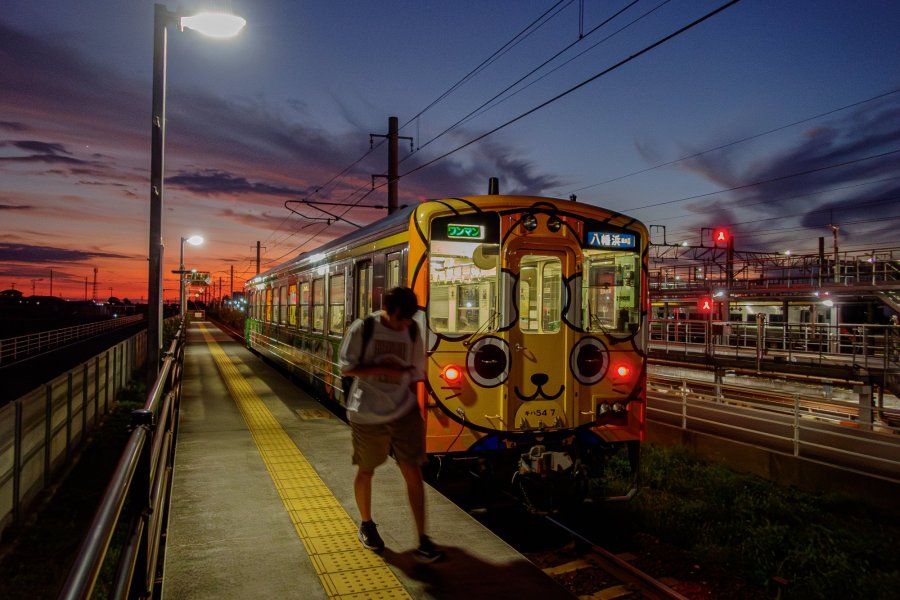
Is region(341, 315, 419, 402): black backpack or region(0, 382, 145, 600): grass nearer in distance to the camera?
region(341, 315, 419, 402): black backpack

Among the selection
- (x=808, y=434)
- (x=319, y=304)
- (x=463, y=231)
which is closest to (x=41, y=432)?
(x=319, y=304)

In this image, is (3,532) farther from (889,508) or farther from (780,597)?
(889,508)

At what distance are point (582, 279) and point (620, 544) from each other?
2609mm

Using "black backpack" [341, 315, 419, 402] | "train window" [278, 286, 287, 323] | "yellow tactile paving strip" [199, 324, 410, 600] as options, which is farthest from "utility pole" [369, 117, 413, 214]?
"black backpack" [341, 315, 419, 402]

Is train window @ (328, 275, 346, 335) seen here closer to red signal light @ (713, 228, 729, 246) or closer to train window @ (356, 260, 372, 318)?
train window @ (356, 260, 372, 318)

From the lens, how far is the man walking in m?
4.36

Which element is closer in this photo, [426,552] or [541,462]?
[426,552]

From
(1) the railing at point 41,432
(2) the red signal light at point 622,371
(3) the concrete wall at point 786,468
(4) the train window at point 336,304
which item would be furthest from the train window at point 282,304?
(2) the red signal light at point 622,371

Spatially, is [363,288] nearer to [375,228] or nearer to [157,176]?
[375,228]

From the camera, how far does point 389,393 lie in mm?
4434

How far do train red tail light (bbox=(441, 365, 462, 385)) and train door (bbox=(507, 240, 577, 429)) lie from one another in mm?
487

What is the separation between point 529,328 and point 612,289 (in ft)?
3.20

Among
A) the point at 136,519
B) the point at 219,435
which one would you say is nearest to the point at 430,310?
the point at 136,519

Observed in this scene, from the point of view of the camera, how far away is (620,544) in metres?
6.33
